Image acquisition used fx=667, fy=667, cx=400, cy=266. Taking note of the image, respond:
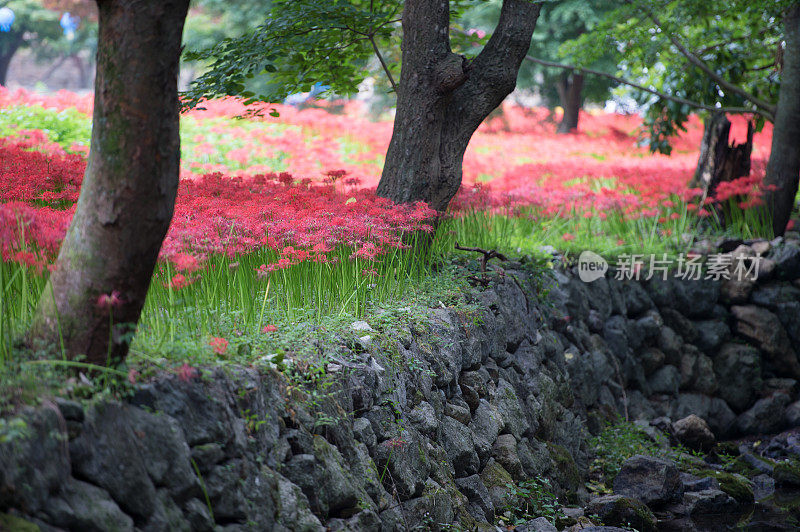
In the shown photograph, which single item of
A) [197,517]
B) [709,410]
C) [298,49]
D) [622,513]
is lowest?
[709,410]

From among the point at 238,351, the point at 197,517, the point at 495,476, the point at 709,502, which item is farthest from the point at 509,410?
the point at 197,517

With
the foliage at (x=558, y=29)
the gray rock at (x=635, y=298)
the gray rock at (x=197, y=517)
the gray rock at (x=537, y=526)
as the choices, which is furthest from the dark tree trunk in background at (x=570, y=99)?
the gray rock at (x=197, y=517)

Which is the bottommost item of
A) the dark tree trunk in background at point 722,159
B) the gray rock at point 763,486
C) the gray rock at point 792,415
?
the gray rock at point 763,486

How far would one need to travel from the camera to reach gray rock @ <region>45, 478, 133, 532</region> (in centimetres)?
223

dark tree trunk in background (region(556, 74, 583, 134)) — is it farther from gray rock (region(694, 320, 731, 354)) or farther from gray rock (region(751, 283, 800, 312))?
gray rock (region(694, 320, 731, 354))

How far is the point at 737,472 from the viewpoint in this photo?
638 cm

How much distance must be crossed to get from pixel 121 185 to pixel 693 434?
613 centimetres

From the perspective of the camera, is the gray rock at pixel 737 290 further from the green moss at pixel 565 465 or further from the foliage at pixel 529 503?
the foliage at pixel 529 503

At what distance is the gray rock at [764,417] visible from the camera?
303 inches

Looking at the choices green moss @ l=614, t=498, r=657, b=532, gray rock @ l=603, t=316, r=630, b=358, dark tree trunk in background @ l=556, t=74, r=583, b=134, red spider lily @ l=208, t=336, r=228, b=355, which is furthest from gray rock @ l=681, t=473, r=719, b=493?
dark tree trunk in background @ l=556, t=74, r=583, b=134

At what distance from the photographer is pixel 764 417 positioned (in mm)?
7711

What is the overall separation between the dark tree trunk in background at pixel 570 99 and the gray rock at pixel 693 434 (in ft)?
37.8

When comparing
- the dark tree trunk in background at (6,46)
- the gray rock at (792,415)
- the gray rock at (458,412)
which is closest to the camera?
the gray rock at (458,412)

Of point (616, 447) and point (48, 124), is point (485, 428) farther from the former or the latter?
point (48, 124)
